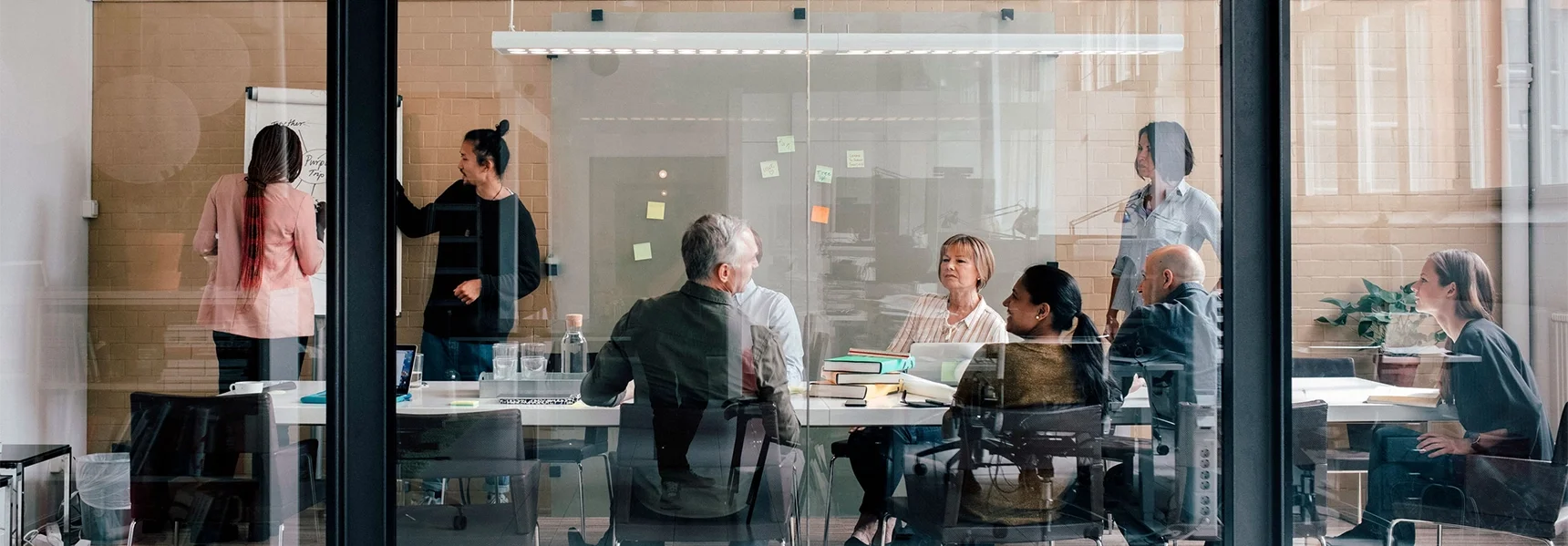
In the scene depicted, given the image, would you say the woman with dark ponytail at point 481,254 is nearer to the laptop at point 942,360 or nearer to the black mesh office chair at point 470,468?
the black mesh office chair at point 470,468

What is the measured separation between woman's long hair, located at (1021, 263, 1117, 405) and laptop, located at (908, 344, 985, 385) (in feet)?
0.85

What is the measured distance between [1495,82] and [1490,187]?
31 centimetres

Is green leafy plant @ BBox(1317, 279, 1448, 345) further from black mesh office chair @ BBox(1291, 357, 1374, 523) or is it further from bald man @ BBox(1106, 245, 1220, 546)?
bald man @ BBox(1106, 245, 1220, 546)

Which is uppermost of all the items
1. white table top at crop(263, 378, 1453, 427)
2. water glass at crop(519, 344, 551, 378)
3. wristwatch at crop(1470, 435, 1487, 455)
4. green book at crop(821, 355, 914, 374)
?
water glass at crop(519, 344, 551, 378)

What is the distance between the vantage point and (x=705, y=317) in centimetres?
290

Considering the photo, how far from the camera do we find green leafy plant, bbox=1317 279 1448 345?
111 inches

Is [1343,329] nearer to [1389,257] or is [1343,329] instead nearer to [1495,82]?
[1389,257]

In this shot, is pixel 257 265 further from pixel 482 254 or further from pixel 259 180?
pixel 482 254

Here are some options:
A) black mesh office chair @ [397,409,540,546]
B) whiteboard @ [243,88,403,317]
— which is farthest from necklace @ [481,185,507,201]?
black mesh office chair @ [397,409,540,546]

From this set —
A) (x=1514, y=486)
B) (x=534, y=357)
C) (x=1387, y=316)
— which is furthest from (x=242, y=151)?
(x=1514, y=486)

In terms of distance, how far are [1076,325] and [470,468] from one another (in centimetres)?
180

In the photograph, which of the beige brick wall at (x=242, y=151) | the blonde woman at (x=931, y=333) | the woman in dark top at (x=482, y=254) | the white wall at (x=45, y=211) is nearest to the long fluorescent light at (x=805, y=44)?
the beige brick wall at (x=242, y=151)

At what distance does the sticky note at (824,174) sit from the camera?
10.2 feet

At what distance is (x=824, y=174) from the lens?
3.11 metres
